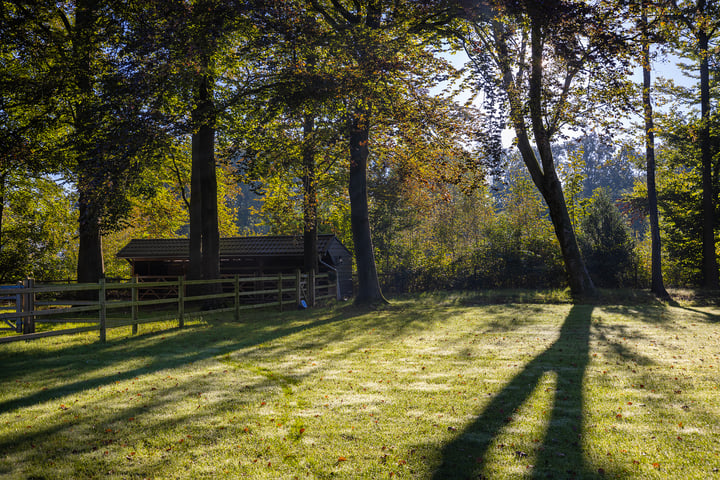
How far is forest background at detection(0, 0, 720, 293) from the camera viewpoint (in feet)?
40.6

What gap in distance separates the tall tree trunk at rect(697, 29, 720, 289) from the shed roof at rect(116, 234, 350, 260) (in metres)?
17.7

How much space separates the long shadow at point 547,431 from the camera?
386 cm

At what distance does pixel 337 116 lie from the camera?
18391 millimetres

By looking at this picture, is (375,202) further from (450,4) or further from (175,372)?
(175,372)

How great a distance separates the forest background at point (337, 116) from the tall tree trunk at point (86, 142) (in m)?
0.08

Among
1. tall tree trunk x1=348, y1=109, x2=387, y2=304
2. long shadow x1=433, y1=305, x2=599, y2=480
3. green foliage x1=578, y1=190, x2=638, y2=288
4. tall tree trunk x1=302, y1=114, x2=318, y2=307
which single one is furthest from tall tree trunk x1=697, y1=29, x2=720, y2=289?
long shadow x1=433, y1=305, x2=599, y2=480

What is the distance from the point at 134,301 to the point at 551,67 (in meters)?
13.4

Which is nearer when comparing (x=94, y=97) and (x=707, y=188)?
(x=94, y=97)

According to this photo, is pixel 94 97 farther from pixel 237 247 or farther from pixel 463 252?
pixel 463 252

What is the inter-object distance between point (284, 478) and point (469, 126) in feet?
43.5

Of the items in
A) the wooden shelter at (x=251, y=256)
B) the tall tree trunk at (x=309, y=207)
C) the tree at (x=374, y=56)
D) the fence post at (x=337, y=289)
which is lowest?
the fence post at (x=337, y=289)

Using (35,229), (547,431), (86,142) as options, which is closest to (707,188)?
(547,431)

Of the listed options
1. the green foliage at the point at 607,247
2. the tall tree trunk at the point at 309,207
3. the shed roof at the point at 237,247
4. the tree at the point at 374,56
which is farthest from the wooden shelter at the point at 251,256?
the green foliage at the point at 607,247

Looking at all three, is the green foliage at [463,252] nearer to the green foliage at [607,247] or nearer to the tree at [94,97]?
the green foliage at [607,247]
